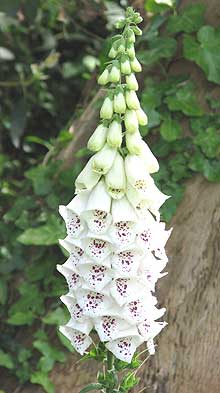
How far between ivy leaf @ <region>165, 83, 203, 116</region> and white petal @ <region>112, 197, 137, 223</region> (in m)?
1.26

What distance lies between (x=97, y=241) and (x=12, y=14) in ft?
6.77

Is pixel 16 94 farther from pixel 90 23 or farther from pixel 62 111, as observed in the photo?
pixel 90 23

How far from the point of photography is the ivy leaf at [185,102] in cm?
373

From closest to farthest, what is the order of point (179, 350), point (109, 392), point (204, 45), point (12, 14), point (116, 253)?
point (116, 253) < point (109, 392) < point (179, 350) < point (204, 45) < point (12, 14)

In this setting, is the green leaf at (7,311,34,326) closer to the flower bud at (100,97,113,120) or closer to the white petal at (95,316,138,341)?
the white petal at (95,316,138,341)

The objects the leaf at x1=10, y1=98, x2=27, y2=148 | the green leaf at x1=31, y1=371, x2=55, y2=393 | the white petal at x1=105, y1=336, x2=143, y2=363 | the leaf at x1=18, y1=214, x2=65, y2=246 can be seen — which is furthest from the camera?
the leaf at x1=10, y1=98, x2=27, y2=148

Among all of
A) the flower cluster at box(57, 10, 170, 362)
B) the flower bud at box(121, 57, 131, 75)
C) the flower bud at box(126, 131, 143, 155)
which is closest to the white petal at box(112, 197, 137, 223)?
the flower cluster at box(57, 10, 170, 362)

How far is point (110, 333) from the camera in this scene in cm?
260

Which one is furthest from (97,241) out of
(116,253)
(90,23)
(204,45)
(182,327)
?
(90,23)

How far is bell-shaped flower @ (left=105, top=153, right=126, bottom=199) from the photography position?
255cm

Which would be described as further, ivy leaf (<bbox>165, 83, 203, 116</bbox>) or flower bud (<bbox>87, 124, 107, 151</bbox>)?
ivy leaf (<bbox>165, 83, 203, 116</bbox>)

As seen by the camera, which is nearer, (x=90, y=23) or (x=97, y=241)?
(x=97, y=241)

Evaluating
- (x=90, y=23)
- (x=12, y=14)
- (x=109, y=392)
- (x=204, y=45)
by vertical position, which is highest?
(x=90, y=23)

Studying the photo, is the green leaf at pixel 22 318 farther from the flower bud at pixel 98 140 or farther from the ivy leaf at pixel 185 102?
the flower bud at pixel 98 140
